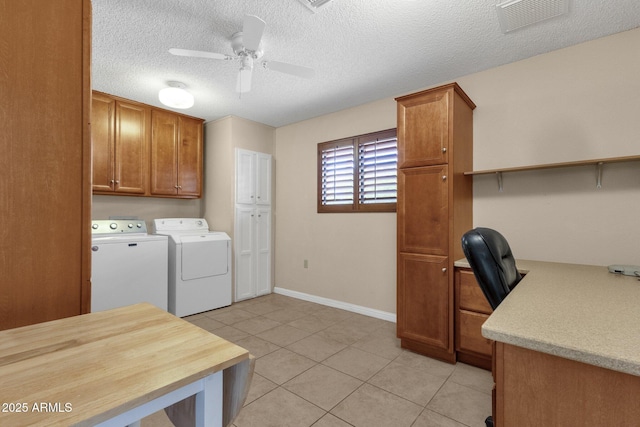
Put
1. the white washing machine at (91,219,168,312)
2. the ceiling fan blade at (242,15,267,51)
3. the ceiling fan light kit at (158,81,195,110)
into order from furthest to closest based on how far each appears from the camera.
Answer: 1. the white washing machine at (91,219,168,312)
2. the ceiling fan light kit at (158,81,195,110)
3. the ceiling fan blade at (242,15,267,51)

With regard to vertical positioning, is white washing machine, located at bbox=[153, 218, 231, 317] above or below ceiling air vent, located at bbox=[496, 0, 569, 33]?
below

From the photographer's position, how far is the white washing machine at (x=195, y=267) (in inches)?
133

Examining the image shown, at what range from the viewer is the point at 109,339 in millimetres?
818

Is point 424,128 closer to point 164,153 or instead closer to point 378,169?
point 378,169

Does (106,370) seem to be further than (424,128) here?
No

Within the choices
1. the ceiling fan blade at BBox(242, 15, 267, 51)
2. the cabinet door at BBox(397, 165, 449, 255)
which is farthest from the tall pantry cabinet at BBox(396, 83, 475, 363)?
the ceiling fan blade at BBox(242, 15, 267, 51)

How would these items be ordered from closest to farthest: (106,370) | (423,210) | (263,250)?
(106,370), (423,210), (263,250)

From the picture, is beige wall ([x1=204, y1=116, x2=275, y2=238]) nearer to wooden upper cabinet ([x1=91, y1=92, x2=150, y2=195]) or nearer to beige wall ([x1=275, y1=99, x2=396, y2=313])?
beige wall ([x1=275, y1=99, x2=396, y2=313])

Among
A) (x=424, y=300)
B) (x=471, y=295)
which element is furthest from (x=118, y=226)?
(x=471, y=295)

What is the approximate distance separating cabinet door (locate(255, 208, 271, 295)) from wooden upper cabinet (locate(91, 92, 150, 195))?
1.55 m

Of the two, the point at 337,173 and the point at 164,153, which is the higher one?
the point at 164,153

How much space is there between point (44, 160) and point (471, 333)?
2.68m

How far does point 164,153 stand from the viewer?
3699mm

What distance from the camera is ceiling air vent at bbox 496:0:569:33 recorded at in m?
1.83
